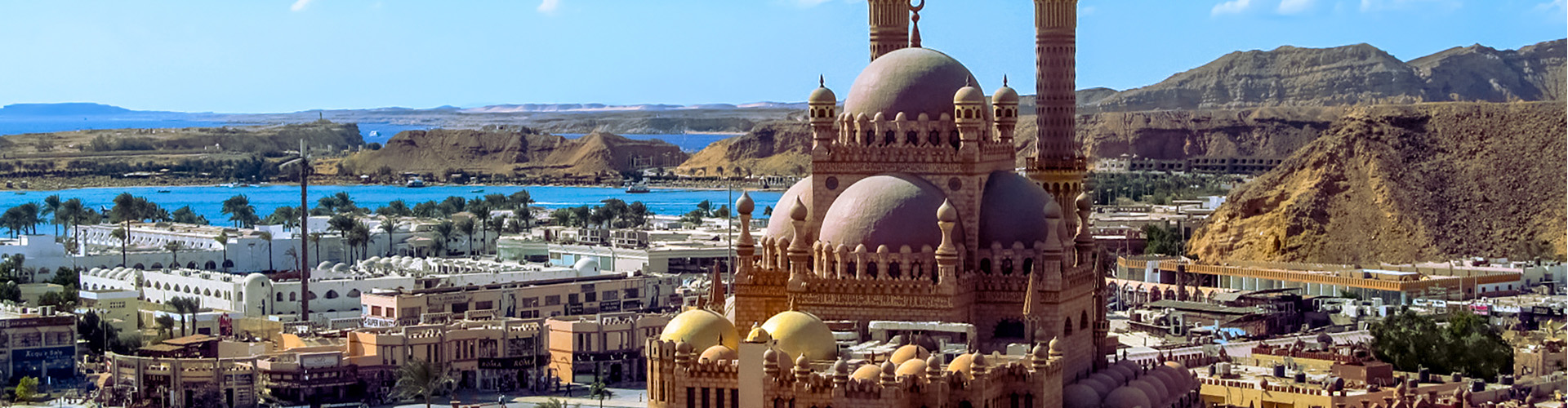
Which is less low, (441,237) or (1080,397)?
(1080,397)

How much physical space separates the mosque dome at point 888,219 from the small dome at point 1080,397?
4.11 m

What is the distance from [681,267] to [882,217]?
74.8 m

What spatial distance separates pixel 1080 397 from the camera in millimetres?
52250

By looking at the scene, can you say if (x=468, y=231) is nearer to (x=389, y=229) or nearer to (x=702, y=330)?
(x=389, y=229)

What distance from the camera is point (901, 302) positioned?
52.0 meters

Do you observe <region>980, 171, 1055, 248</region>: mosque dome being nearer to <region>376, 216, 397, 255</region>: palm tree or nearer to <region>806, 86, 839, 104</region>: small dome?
<region>806, 86, 839, 104</region>: small dome

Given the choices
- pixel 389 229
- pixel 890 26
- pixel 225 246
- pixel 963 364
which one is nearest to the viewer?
pixel 963 364

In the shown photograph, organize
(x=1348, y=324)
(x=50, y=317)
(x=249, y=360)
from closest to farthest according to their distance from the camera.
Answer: (x=249, y=360)
(x=50, y=317)
(x=1348, y=324)

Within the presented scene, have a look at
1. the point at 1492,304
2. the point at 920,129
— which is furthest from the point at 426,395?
the point at 1492,304

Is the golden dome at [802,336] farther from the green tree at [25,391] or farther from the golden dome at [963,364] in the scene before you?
the green tree at [25,391]

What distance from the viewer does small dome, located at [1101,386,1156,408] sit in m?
52.6

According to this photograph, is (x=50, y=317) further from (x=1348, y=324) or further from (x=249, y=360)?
(x=1348, y=324)

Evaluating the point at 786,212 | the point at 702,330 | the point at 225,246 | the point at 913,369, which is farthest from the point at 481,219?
the point at 913,369

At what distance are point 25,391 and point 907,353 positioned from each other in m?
41.9
